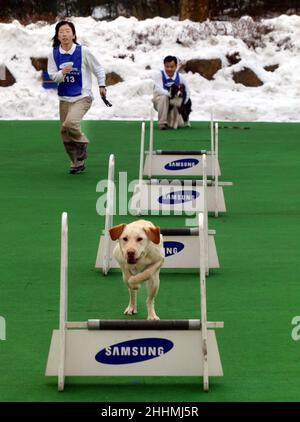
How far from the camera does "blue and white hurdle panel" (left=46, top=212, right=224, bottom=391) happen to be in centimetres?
747

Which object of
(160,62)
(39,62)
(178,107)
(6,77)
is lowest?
(178,107)

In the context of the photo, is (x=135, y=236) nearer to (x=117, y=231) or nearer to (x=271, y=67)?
(x=117, y=231)

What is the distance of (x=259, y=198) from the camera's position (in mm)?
15867

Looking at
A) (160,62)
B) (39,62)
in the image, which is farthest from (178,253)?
(160,62)

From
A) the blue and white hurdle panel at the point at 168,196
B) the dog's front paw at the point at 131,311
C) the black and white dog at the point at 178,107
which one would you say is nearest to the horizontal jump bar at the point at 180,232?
the dog's front paw at the point at 131,311

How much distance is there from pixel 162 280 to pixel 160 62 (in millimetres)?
21521

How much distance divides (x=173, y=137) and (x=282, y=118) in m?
4.36

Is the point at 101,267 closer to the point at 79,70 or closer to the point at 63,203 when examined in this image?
the point at 63,203

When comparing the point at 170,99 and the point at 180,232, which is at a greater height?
the point at 170,99

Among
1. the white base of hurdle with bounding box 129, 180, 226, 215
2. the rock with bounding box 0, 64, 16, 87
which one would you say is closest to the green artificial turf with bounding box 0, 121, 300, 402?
the white base of hurdle with bounding box 129, 180, 226, 215

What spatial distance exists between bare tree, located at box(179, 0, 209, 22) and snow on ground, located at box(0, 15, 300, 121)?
129cm

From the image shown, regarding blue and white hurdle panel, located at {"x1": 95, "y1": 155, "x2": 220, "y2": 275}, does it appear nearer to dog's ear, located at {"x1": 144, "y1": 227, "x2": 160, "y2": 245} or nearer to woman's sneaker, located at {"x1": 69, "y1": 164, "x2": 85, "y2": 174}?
dog's ear, located at {"x1": 144, "y1": 227, "x2": 160, "y2": 245}

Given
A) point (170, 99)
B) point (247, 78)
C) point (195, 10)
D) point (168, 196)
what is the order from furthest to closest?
point (195, 10) < point (247, 78) < point (170, 99) < point (168, 196)

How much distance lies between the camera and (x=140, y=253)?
28.1 feet
